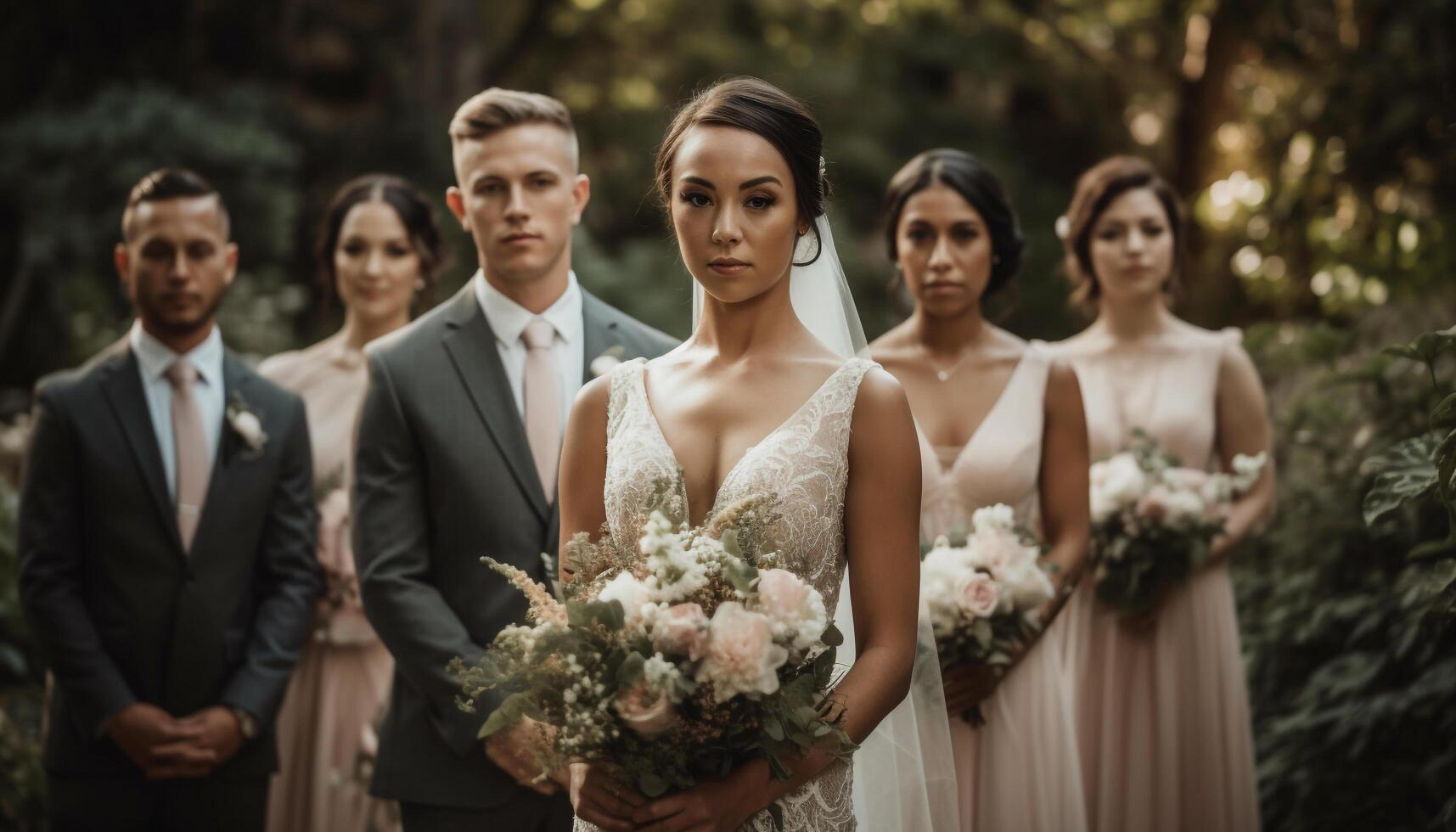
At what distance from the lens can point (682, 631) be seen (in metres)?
2.45

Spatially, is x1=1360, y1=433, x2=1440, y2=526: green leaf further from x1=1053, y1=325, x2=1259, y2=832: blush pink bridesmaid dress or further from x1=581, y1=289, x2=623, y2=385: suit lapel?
x1=581, y1=289, x2=623, y2=385: suit lapel

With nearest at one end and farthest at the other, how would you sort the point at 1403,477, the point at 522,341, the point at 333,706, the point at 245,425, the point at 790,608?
the point at 790,608 < the point at 1403,477 < the point at 522,341 < the point at 245,425 < the point at 333,706

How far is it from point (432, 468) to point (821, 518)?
153 cm

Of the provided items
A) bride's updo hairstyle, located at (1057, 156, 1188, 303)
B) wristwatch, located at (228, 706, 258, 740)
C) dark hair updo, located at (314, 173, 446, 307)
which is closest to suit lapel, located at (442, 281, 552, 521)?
wristwatch, located at (228, 706, 258, 740)

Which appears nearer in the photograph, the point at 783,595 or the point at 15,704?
the point at 783,595

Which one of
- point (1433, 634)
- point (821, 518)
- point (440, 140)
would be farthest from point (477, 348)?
point (440, 140)

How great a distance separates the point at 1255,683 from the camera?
6.81 metres

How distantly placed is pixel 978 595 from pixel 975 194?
149 centimetres

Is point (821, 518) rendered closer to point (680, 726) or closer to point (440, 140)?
point (680, 726)

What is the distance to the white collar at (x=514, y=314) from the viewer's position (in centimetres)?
420

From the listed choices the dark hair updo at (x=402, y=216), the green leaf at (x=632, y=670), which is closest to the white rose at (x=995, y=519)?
the green leaf at (x=632, y=670)

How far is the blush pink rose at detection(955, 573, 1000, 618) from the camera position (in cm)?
405

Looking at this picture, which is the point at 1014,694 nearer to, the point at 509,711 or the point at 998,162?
the point at 509,711

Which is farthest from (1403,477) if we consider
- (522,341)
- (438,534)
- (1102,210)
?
(438,534)
